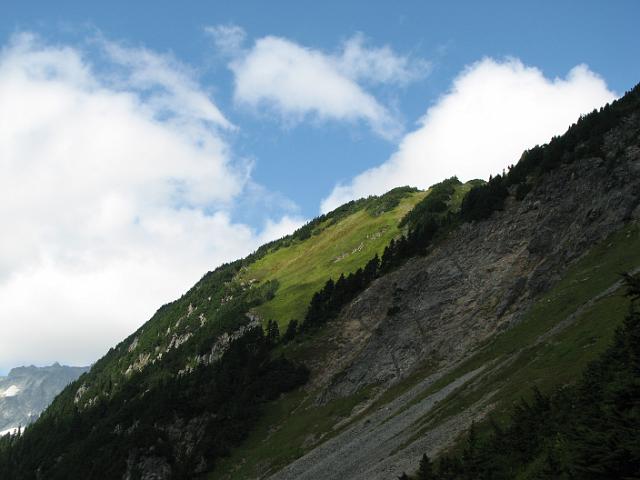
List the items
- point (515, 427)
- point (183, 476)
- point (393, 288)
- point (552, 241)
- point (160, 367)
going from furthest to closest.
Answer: point (160, 367) → point (393, 288) → point (183, 476) → point (552, 241) → point (515, 427)

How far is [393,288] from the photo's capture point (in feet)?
321

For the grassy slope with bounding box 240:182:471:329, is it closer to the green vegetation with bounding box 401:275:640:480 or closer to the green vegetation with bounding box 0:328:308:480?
the green vegetation with bounding box 0:328:308:480

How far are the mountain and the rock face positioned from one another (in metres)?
0.26

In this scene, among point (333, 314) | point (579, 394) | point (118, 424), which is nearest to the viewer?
point (579, 394)

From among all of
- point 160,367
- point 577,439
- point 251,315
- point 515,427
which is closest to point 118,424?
point 160,367

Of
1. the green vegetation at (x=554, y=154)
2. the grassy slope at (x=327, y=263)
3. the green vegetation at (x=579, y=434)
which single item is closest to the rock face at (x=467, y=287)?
the green vegetation at (x=554, y=154)

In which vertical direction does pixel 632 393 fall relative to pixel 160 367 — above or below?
below

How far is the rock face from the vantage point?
60875 mm

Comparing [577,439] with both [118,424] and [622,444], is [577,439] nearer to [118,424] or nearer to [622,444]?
[622,444]

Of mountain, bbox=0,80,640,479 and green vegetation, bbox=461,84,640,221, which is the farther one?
green vegetation, bbox=461,84,640,221

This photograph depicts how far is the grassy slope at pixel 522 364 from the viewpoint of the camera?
34531 mm

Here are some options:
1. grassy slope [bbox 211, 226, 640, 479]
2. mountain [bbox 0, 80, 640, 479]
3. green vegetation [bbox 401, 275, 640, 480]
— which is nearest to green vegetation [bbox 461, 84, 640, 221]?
mountain [bbox 0, 80, 640, 479]

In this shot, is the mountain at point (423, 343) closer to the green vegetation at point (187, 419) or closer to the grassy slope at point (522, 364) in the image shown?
the grassy slope at point (522, 364)

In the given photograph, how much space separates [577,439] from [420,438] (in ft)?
74.3
